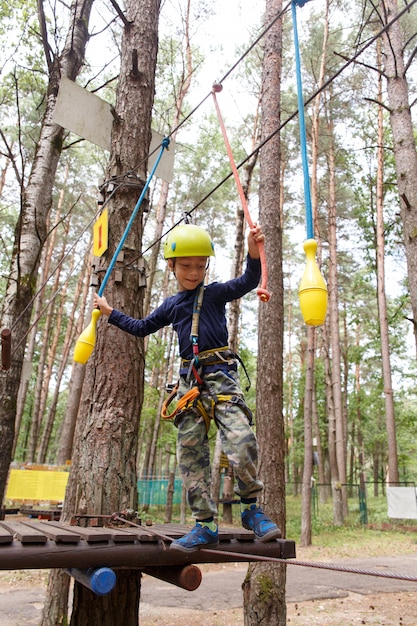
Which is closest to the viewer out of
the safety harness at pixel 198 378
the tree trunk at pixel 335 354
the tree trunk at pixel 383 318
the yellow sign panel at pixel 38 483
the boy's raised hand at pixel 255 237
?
the boy's raised hand at pixel 255 237

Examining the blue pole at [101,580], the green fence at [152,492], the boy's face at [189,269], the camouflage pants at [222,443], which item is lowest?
the green fence at [152,492]

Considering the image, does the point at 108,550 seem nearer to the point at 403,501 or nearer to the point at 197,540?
the point at 197,540

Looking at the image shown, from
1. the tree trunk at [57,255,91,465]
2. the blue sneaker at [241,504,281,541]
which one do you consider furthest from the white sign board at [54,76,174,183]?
the tree trunk at [57,255,91,465]

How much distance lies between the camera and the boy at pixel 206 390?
2354 mm

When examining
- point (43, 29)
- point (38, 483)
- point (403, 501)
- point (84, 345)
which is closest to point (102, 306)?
point (84, 345)

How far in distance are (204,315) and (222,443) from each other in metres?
0.70

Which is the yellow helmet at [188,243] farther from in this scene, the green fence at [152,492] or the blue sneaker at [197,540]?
the green fence at [152,492]

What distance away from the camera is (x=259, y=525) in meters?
2.39

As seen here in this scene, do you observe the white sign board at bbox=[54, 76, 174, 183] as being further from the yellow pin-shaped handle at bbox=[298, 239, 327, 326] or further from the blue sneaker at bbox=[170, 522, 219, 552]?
the blue sneaker at bbox=[170, 522, 219, 552]

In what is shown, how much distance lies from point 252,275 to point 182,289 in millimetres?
512

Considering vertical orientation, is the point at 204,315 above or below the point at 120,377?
above

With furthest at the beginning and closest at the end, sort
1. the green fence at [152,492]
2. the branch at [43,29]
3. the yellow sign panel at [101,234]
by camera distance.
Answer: the green fence at [152,492] → the branch at [43,29] → the yellow sign panel at [101,234]

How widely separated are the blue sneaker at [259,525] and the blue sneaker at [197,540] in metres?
0.23

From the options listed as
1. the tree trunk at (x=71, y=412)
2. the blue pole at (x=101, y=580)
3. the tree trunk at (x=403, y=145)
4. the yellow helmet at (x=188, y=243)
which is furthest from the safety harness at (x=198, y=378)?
the tree trunk at (x=71, y=412)
